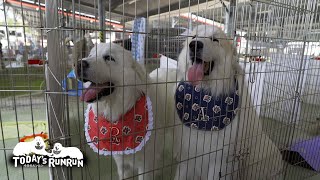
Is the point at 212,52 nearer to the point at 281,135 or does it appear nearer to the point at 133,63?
the point at 133,63

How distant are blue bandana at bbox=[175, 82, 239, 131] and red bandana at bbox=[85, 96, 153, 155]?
0.84ft

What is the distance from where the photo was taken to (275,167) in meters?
1.67

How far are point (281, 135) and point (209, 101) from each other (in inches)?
34.7

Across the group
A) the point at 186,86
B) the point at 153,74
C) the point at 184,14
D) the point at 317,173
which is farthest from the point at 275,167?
the point at 184,14

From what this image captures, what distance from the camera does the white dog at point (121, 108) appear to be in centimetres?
105

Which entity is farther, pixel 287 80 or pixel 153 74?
pixel 287 80

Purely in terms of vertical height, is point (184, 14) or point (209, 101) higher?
point (184, 14)

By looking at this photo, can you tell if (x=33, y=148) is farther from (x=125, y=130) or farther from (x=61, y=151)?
(x=125, y=130)

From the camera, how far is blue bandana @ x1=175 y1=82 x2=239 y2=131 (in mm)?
1301

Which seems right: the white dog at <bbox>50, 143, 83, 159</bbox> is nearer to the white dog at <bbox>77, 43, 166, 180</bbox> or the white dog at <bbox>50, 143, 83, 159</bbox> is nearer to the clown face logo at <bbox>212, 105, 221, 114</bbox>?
the white dog at <bbox>77, 43, 166, 180</bbox>

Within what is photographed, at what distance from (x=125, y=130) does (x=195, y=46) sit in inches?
22.7

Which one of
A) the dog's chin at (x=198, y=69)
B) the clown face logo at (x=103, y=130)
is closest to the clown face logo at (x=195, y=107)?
the dog's chin at (x=198, y=69)

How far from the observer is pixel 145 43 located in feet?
3.50

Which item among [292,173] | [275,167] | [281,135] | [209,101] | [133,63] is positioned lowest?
[292,173]
